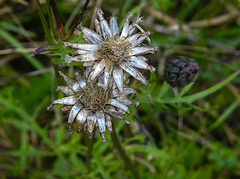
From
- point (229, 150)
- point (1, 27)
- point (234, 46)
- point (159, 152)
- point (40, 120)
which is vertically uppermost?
point (1, 27)

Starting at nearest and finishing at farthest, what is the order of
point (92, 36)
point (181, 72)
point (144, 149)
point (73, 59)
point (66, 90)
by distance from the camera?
point (73, 59), point (92, 36), point (66, 90), point (181, 72), point (144, 149)

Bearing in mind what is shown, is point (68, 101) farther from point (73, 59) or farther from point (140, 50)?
point (140, 50)

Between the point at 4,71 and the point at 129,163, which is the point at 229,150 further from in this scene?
the point at 4,71

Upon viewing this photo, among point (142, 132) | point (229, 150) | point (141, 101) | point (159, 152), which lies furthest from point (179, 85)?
point (229, 150)

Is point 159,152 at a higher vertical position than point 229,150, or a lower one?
higher

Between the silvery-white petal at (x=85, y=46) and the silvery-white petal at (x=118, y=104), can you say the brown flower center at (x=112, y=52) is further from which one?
the silvery-white petal at (x=118, y=104)

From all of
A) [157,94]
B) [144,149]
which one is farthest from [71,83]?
[157,94]
